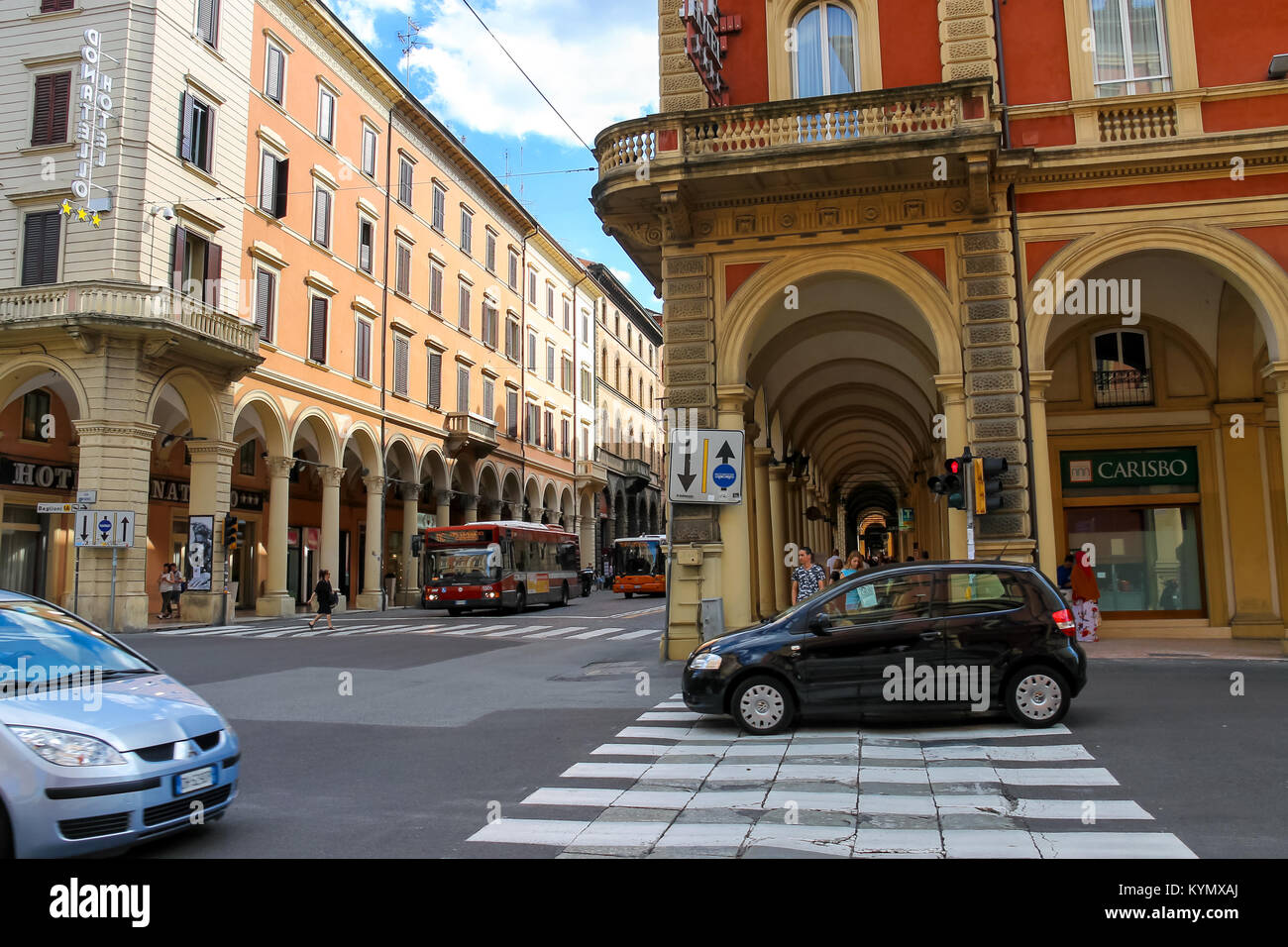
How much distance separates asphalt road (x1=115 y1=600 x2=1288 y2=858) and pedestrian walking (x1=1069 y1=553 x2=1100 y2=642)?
2179mm

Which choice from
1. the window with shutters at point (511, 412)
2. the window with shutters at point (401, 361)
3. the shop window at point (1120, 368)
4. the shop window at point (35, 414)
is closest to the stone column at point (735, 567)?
the shop window at point (1120, 368)

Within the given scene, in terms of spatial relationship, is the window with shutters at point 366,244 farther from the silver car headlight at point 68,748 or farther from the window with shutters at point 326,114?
the silver car headlight at point 68,748

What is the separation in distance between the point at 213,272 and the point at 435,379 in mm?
15495

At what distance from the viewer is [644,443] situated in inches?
3113

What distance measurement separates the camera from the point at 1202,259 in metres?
15.0

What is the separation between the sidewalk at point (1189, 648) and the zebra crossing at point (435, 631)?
9.33 m

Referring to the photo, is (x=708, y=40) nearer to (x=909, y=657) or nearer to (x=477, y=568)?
(x=909, y=657)

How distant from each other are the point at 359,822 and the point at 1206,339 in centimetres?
1696

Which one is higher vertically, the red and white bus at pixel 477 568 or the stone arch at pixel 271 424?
the stone arch at pixel 271 424

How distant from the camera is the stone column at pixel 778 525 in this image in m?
23.8

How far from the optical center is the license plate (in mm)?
5605

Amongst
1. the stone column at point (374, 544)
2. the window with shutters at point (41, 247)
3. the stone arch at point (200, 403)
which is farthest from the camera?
the stone column at point (374, 544)

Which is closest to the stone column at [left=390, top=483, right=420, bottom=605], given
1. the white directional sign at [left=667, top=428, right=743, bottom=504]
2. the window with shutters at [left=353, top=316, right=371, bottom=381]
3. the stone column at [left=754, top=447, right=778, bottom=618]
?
the window with shutters at [left=353, top=316, right=371, bottom=381]

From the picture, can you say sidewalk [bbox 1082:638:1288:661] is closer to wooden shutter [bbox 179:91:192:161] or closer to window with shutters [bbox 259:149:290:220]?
wooden shutter [bbox 179:91:192:161]
